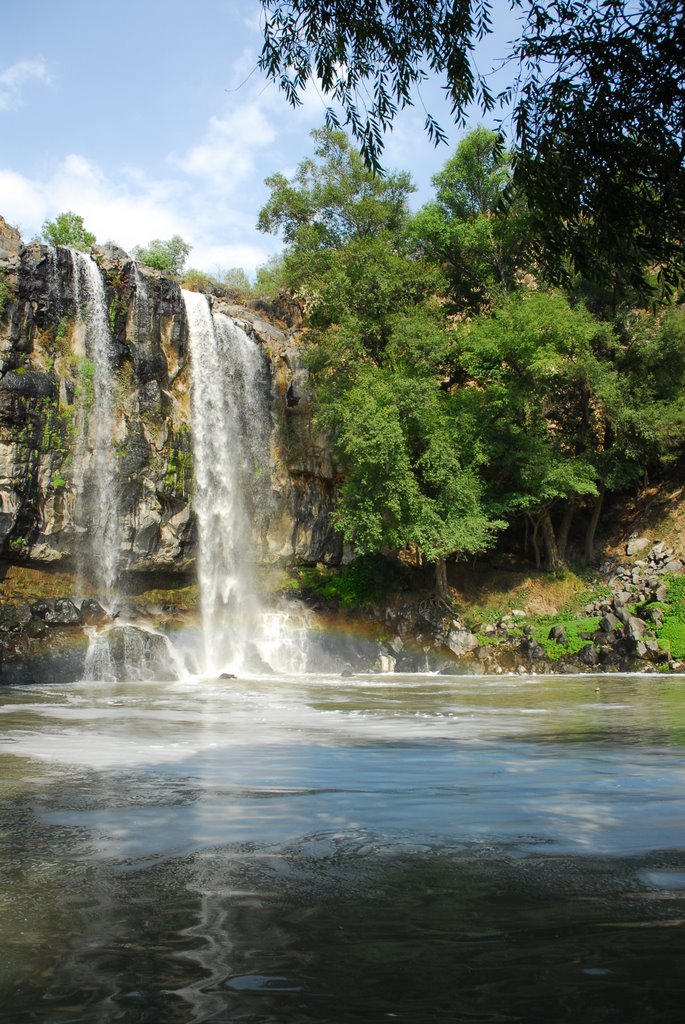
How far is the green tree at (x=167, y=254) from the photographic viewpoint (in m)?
47.8

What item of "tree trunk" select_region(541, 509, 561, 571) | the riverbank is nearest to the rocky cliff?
the riverbank

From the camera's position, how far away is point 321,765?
30.1 ft

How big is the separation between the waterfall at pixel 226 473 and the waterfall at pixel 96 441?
2.82 m

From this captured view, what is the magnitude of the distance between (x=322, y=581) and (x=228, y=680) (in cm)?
708

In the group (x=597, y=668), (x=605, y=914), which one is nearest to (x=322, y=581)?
(x=597, y=668)

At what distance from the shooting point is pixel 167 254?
2034 inches

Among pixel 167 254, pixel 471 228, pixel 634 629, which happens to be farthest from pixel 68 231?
pixel 634 629

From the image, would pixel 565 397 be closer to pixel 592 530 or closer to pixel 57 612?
pixel 592 530

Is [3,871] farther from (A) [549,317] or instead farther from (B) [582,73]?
(A) [549,317]

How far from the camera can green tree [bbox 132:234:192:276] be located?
47.8 metres

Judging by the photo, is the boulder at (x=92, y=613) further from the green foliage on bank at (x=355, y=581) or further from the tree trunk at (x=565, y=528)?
the tree trunk at (x=565, y=528)

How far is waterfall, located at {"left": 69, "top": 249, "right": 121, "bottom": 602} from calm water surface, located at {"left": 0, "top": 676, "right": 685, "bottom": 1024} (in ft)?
50.3

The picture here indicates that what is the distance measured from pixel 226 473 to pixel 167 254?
2799 centimetres

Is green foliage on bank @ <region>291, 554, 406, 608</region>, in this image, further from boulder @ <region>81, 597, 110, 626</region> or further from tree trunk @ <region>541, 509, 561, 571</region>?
boulder @ <region>81, 597, 110, 626</region>
